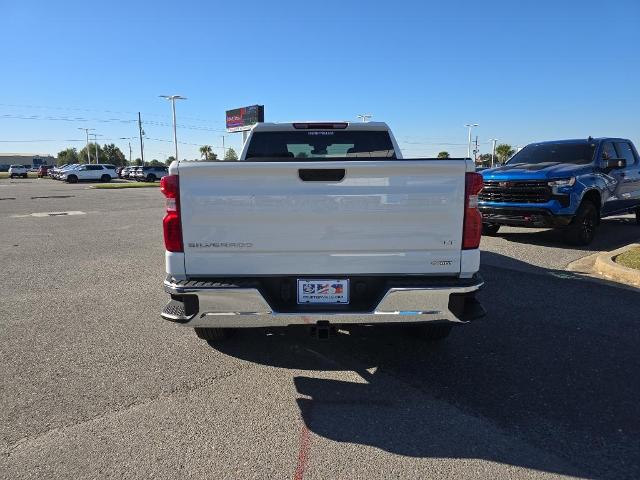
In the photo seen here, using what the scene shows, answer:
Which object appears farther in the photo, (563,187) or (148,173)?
(148,173)

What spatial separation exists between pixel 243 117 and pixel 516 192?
206 feet

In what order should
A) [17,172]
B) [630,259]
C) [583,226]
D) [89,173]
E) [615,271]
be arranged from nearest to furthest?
[615,271] → [630,259] → [583,226] → [89,173] → [17,172]

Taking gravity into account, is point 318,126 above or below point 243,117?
below

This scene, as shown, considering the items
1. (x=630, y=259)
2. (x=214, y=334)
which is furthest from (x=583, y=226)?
(x=214, y=334)

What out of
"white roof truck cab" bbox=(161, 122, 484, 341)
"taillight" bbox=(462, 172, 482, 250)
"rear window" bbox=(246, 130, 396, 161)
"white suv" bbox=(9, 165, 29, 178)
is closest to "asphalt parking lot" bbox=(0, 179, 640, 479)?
"white roof truck cab" bbox=(161, 122, 484, 341)

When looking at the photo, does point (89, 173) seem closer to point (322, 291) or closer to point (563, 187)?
point (563, 187)

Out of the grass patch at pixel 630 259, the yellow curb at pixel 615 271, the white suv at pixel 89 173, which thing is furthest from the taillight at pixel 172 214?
the white suv at pixel 89 173

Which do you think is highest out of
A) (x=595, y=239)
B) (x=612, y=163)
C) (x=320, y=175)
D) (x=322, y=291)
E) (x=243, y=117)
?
(x=243, y=117)

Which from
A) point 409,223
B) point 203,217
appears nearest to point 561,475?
point 409,223

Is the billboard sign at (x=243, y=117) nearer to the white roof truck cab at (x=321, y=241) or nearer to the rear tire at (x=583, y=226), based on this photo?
the rear tire at (x=583, y=226)

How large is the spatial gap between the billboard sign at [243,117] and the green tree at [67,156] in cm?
9248

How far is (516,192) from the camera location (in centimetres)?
879

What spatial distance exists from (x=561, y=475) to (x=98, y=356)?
145 inches

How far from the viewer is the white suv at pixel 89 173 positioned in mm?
46500
